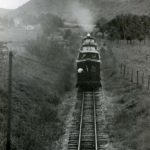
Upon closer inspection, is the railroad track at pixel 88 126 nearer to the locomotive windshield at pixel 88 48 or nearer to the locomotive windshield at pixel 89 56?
the locomotive windshield at pixel 89 56

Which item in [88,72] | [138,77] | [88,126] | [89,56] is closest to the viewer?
[88,126]

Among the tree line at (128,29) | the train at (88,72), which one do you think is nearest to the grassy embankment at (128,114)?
the train at (88,72)

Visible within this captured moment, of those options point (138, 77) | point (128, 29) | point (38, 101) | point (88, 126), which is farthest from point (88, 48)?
point (128, 29)

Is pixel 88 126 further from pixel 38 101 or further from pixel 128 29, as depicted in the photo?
pixel 128 29

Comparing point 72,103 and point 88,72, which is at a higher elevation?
point 88,72

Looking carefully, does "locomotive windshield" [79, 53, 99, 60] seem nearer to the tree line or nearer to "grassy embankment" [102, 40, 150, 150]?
"grassy embankment" [102, 40, 150, 150]

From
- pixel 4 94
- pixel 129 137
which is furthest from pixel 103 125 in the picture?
pixel 4 94

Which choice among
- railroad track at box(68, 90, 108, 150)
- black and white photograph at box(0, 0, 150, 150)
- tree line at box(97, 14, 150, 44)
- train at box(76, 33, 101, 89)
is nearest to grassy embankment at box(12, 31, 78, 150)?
black and white photograph at box(0, 0, 150, 150)
